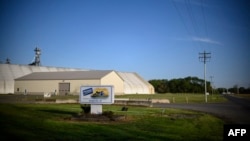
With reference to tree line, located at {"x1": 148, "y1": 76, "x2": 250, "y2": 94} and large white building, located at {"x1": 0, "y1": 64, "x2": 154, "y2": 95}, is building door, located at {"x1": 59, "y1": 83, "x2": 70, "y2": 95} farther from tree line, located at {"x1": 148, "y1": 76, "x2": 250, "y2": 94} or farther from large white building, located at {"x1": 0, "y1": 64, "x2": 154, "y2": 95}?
tree line, located at {"x1": 148, "y1": 76, "x2": 250, "y2": 94}

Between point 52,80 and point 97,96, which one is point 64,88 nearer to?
point 52,80

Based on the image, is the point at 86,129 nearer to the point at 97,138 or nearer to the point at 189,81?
the point at 97,138

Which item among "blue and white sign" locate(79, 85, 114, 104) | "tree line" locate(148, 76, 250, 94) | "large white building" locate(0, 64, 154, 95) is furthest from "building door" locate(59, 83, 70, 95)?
"tree line" locate(148, 76, 250, 94)

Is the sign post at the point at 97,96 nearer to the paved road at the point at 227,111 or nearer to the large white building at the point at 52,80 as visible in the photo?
the paved road at the point at 227,111

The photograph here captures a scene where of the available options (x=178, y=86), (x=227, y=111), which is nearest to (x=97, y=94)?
(x=227, y=111)

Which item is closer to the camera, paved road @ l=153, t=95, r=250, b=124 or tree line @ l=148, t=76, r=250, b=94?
paved road @ l=153, t=95, r=250, b=124

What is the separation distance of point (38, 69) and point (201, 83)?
9735 cm

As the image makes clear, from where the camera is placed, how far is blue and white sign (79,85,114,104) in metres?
19.3

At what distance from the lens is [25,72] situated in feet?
276

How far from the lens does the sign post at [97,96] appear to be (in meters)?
19.3

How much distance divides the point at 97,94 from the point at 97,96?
0.13 m

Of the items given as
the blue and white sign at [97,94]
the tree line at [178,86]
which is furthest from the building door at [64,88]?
the tree line at [178,86]

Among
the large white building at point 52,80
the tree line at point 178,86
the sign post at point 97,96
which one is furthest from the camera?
the tree line at point 178,86

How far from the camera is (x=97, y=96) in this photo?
64.3ft
